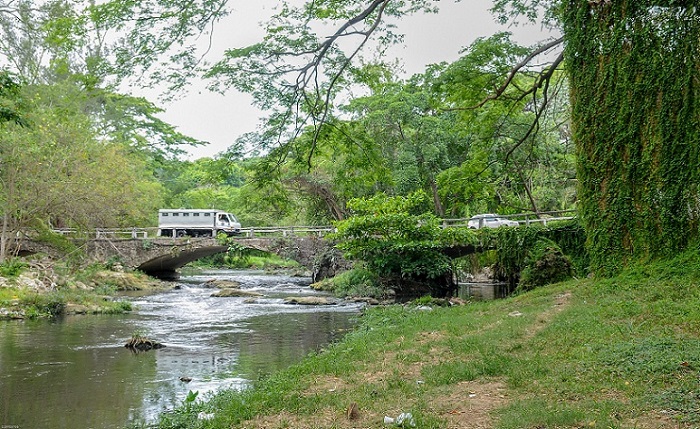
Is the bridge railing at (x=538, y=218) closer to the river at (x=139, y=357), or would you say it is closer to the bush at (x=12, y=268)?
the river at (x=139, y=357)

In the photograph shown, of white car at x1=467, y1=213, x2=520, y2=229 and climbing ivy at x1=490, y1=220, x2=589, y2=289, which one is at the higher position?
white car at x1=467, y1=213, x2=520, y2=229

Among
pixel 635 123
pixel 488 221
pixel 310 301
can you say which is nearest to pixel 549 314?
pixel 635 123

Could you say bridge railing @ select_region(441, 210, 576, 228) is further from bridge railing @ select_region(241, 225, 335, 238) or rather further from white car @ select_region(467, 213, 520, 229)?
bridge railing @ select_region(241, 225, 335, 238)

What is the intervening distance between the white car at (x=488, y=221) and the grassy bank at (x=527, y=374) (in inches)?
632

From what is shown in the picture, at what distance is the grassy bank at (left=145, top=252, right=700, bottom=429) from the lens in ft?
16.9

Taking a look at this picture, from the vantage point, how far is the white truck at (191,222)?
40.7 metres

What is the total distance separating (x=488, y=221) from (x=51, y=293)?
20450 millimetres

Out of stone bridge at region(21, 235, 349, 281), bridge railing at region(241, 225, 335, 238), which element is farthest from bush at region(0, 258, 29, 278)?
bridge railing at region(241, 225, 335, 238)

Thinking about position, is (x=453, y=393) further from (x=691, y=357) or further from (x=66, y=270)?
(x=66, y=270)

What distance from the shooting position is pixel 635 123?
10.7 m

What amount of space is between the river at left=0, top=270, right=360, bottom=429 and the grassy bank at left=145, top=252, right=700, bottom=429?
5.09ft

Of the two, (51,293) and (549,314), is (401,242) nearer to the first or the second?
(51,293)

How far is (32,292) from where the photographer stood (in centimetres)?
1998

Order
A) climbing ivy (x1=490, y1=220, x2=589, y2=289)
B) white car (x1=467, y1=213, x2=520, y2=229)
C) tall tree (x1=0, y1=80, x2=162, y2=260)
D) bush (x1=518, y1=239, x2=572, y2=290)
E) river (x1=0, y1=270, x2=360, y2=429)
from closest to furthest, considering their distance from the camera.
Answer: river (x1=0, y1=270, x2=360, y2=429) → bush (x1=518, y1=239, x2=572, y2=290) → climbing ivy (x1=490, y1=220, x2=589, y2=289) → tall tree (x1=0, y1=80, x2=162, y2=260) → white car (x1=467, y1=213, x2=520, y2=229)
